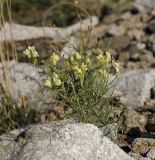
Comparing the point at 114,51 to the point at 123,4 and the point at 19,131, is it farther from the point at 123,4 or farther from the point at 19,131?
the point at 19,131

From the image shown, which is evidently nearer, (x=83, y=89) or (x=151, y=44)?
(x=83, y=89)

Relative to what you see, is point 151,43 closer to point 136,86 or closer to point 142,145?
point 136,86

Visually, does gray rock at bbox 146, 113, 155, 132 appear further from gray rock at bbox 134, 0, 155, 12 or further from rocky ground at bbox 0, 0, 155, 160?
gray rock at bbox 134, 0, 155, 12

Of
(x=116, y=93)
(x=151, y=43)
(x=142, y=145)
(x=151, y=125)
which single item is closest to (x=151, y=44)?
(x=151, y=43)

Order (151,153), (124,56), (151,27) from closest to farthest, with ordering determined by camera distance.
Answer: (151,153) → (124,56) → (151,27)

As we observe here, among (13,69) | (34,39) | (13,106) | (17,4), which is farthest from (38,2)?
(13,106)

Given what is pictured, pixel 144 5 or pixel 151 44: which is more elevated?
pixel 144 5
